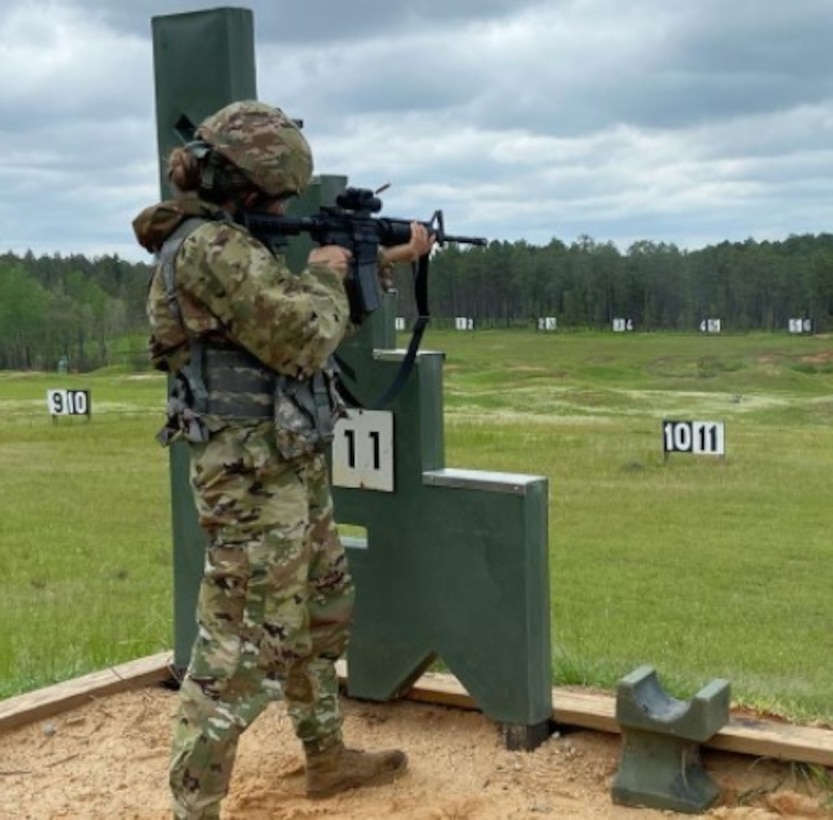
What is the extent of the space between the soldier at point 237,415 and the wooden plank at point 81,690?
1164 mm

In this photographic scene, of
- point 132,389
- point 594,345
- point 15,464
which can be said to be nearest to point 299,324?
point 15,464

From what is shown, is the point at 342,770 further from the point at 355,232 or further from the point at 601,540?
the point at 601,540

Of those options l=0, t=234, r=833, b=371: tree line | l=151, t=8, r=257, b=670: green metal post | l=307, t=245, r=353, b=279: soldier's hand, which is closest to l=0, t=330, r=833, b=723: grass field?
l=151, t=8, r=257, b=670: green metal post

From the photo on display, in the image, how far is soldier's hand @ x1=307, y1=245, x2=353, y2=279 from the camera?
10.3 ft

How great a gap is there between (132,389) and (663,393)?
12.9 metres

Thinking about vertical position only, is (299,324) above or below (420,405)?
above

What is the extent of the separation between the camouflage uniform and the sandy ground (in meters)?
0.43

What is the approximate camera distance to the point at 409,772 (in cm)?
364

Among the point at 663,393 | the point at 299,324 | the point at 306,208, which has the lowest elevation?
the point at 663,393

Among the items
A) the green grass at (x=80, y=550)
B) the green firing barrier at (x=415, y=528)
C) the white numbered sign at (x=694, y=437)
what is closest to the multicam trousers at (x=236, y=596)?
the green firing barrier at (x=415, y=528)

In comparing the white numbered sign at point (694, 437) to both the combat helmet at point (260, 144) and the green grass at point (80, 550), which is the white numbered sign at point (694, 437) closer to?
the green grass at point (80, 550)

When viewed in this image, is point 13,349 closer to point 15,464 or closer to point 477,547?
point 15,464

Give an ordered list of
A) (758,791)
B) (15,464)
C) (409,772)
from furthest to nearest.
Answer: (15,464) < (409,772) < (758,791)

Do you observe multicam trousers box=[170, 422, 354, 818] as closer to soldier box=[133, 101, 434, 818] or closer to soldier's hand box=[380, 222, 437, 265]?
soldier box=[133, 101, 434, 818]
